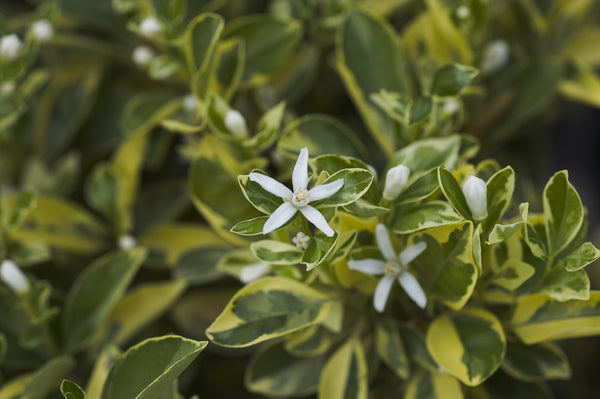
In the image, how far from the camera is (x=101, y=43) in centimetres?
102

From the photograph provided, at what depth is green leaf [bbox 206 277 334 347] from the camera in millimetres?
634

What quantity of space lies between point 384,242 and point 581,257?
0.18 metres

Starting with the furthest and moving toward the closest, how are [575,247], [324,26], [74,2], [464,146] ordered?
[74,2]
[324,26]
[464,146]
[575,247]

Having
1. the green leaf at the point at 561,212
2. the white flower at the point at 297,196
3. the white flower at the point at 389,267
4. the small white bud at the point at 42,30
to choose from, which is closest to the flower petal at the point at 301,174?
the white flower at the point at 297,196

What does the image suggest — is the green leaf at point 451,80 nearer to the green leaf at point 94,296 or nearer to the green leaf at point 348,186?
the green leaf at point 348,186

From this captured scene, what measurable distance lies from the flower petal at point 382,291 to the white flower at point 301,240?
0.11 m

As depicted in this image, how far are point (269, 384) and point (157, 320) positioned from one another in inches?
9.4

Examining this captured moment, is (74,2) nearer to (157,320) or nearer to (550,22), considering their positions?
(157,320)

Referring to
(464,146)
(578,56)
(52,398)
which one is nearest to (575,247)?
(464,146)

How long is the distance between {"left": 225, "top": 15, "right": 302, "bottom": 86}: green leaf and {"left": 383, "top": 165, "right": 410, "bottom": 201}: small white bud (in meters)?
0.32

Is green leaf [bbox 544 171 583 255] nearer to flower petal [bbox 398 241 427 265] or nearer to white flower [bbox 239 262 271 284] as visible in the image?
flower petal [bbox 398 241 427 265]

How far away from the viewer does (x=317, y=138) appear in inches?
30.7

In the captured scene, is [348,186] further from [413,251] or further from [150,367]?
[150,367]

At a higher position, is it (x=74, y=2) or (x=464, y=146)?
(x=74, y=2)
